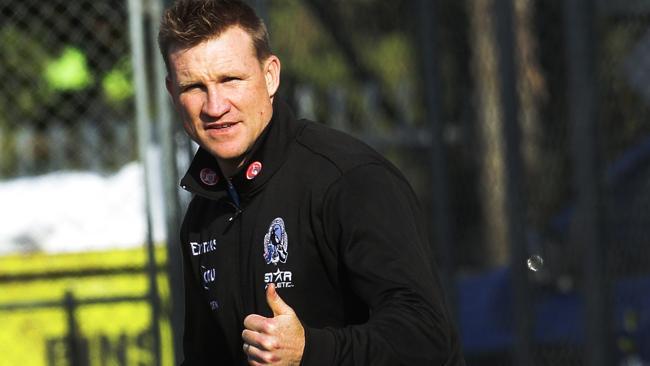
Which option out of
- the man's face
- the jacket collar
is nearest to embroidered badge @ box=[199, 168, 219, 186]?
the jacket collar

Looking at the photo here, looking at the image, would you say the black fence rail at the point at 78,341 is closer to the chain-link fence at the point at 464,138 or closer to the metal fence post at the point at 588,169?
the chain-link fence at the point at 464,138

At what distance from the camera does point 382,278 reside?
9.09 ft

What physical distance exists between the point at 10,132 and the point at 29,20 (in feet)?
4.49

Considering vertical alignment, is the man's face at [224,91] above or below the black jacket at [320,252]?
above

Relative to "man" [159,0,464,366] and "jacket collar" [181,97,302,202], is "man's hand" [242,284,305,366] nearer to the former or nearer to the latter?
"man" [159,0,464,366]

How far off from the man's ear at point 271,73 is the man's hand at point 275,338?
68 centimetres

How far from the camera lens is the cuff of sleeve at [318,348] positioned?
2.67m

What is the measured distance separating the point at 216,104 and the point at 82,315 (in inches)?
152

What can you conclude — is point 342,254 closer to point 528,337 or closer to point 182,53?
point 182,53

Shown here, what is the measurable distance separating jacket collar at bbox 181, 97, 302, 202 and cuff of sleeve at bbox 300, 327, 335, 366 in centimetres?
53

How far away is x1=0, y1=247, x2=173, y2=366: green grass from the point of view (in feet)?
21.6

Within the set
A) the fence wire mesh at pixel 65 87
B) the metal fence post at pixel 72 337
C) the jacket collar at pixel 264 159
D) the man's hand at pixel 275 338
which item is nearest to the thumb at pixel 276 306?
the man's hand at pixel 275 338

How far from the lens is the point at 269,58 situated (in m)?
3.15

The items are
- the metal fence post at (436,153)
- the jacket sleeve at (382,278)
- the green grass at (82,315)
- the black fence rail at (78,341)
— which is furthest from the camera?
the metal fence post at (436,153)
